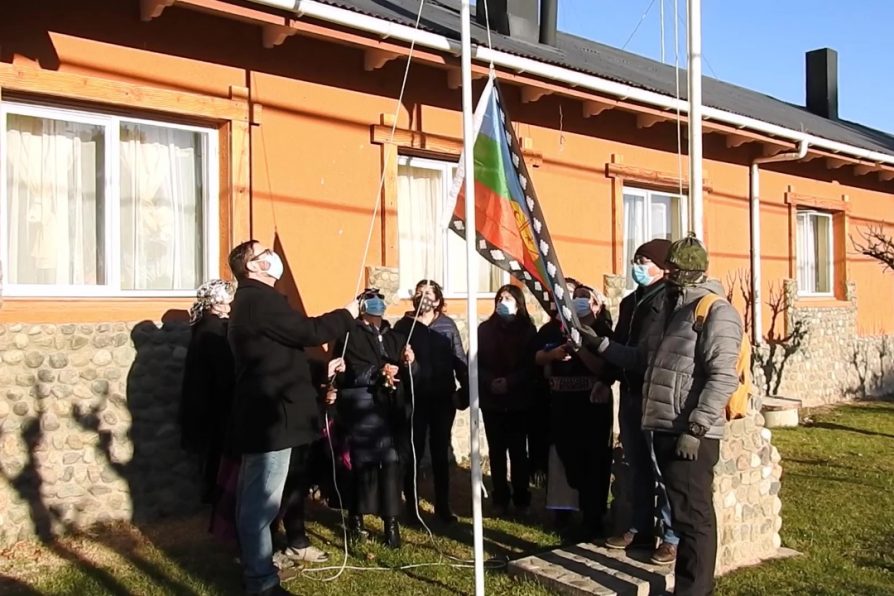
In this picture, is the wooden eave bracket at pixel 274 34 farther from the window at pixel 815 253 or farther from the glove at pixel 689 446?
the window at pixel 815 253

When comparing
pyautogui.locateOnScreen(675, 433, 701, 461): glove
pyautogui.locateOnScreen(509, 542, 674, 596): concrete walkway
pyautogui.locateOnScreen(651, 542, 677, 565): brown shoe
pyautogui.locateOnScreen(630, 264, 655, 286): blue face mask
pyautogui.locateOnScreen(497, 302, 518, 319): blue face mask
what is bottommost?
pyautogui.locateOnScreen(509, 542, 674, 596): concrete walkway

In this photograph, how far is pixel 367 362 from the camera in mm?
6395

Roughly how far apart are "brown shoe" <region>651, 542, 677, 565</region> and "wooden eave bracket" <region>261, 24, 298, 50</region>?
15.6ft

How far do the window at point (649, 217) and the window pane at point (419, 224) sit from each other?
10.1 ft

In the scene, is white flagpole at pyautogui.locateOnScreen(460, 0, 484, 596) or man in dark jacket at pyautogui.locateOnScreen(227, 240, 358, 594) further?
man in dark jacket at pyautogui.locateOnScreen(227, 240, 358, 594)

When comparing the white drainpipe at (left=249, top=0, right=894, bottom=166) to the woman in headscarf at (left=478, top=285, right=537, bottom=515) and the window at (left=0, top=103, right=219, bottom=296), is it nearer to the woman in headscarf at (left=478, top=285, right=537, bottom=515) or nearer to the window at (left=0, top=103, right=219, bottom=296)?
the window at (left=0, top=103, right=219, bottom=296)

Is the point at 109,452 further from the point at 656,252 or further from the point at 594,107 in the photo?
the point at 594,107

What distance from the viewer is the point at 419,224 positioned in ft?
30.1

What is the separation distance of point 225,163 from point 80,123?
1.12 metres

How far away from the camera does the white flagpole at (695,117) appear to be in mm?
6465

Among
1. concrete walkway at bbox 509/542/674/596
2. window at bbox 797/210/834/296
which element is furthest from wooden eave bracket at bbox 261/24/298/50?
window at bbox 797/210/834/296

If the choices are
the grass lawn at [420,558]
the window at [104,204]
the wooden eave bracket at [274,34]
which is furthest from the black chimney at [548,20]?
the grass lawn at [420,558]

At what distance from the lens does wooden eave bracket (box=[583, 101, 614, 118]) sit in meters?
10.2

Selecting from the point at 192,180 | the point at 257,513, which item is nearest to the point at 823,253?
the point at 192,180
